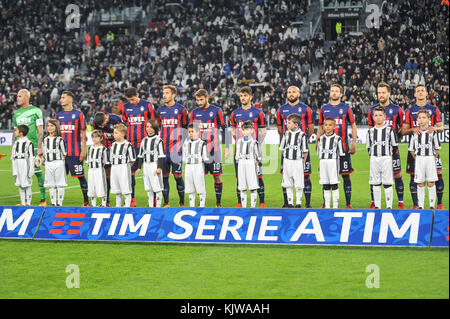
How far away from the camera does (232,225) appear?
7.92 m

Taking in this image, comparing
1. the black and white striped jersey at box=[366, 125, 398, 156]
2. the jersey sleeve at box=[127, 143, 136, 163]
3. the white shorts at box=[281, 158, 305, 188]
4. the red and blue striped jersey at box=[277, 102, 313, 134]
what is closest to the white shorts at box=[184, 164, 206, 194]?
the jersey sleeve at box=[127, 143, 136, 163]

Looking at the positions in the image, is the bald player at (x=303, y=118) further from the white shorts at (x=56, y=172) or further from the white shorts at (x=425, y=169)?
the white shorts at (x=56, y=172)

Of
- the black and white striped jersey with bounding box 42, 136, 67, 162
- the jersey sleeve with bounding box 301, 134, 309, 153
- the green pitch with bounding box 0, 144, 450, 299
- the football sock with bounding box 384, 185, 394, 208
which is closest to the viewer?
the green pitch with bounding box 0, 144, 450, 299

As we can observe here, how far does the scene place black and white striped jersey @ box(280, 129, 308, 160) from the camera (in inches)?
398

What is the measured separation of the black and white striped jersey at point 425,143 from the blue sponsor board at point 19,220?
531cm

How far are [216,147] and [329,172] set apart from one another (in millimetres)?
1800

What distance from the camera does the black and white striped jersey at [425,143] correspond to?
32.4 feet

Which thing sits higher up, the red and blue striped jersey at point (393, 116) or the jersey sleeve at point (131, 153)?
the red and blue striped jersey at point (393, 116)

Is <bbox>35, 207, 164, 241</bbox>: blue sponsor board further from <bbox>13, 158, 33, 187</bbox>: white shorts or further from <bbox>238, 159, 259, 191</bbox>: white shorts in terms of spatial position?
<bbox>13, 158, 33, 187</bbox>: white shorts

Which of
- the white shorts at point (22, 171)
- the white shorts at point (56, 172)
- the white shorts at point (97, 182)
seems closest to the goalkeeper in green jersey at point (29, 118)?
the white shorts at point (22, 171)

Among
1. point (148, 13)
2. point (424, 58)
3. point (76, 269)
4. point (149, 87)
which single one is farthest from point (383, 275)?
point (148, 13)

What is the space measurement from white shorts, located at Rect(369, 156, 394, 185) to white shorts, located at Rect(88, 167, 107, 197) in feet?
13.2

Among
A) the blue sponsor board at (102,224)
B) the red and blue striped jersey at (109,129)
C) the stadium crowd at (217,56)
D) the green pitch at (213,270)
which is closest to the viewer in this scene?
the green pitch at (213,270)

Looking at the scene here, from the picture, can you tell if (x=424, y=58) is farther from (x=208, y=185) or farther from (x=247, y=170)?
(x=247, y=170)
